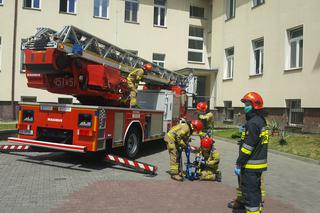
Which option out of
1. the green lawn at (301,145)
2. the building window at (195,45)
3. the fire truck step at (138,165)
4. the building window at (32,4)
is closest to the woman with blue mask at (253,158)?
the fire truck step at (138,165)

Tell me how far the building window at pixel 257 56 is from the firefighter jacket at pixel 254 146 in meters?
14.7

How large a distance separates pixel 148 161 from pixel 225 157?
2.82 metres

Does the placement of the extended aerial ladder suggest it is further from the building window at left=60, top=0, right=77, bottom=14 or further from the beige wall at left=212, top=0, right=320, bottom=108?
the building window at left=60, top=0, right=77, bottom=14

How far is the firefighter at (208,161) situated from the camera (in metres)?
8.09

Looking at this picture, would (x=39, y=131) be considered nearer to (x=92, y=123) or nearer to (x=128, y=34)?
(x=92, y=123)

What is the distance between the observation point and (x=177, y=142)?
809 cm

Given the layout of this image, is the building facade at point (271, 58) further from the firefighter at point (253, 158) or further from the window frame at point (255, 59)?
the firefighter at point (253, 158)

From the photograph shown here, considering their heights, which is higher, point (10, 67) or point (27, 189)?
point (10, 67)

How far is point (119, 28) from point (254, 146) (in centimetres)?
1985

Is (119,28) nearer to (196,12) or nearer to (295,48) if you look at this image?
(196,12)

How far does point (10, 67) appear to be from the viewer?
21.6 meters

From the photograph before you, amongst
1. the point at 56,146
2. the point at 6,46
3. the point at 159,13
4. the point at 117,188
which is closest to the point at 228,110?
the point at 159,13

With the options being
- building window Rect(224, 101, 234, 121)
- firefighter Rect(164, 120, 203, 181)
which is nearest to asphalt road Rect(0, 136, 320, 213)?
firefighter Rect(164, 120, 203, 181)

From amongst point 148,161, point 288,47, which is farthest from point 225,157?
point 288,47
